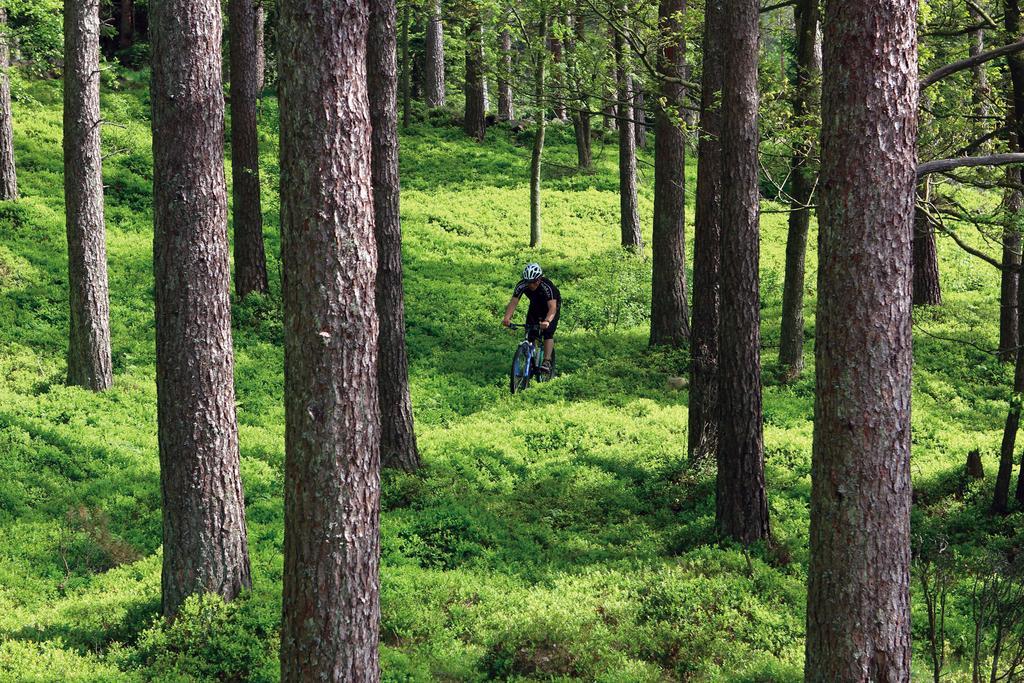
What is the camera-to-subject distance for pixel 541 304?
15430mm

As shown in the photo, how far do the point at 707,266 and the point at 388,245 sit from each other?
167 inches

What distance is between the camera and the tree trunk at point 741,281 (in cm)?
962

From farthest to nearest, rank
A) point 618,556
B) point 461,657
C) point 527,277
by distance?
point 527,277, point 618,556, point 461,657

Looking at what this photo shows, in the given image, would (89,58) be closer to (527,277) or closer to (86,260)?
(86,260)

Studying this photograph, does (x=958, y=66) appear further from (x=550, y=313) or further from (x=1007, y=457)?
(x=550, y=313)

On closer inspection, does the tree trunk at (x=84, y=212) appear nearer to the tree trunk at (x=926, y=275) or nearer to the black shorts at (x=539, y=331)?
the black shorts at (x=539, y=331)

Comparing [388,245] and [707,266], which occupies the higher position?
[388,245]

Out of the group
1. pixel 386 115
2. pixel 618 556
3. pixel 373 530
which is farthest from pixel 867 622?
pixel 386 115

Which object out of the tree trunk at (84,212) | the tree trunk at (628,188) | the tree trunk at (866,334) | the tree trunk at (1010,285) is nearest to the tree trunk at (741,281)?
the tree trunk at (866,334)

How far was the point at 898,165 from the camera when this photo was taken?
5.16 meters

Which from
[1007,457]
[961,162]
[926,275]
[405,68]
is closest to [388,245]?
[961,162]

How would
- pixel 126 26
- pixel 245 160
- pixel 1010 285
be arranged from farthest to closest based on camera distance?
pixel 126 26, pixel 245 160, pixel 1010 285

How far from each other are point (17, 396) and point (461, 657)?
8.46m

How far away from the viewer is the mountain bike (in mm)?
15070
